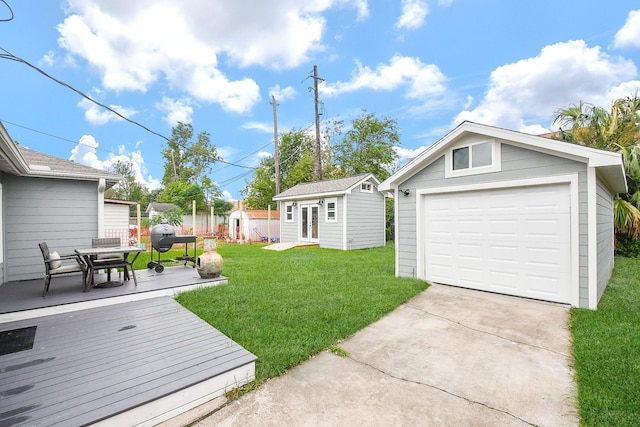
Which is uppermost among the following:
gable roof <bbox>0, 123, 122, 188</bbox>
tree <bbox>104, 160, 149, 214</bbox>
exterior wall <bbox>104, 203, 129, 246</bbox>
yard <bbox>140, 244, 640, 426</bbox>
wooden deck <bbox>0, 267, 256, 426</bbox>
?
tree <bbox>104, 160, 149, 214</bbox>

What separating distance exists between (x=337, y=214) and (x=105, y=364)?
11.0 meters

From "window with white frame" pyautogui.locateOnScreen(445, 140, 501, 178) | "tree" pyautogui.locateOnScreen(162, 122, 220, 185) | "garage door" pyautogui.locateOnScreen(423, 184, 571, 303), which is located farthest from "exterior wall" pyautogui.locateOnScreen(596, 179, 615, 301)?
"tree" pyautogui.locateOnScreen(162, 122, 220, 185)

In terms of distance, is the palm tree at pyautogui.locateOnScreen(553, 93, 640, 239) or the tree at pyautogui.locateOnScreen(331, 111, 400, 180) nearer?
the palm tree at pyautogui.locateOnScreen(553, 93, 640, 239)

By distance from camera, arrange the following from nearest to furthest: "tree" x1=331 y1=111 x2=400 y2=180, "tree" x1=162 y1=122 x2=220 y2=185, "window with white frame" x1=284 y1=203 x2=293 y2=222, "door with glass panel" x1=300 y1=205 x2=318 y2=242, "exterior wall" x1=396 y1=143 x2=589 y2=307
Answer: "exterior wall" x1=396 y1=143 x2=589 y2=307 < "door with glass panel" x1=300 y1=205 x2=318 y2=242 < "window with white frame" x1=284 y1=203 x2=293 y2=222 < "tree" x1=331 y1=111 x2=400 y2=180 < "tree" x1=162 y1=122 x2=220 y2=185

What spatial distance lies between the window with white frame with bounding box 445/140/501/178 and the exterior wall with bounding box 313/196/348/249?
703cm

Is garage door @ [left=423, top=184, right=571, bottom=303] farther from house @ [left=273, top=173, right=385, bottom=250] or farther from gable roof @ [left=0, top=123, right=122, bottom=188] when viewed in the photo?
gable roof @ [left=0, top=123, right=122, bottom=188]

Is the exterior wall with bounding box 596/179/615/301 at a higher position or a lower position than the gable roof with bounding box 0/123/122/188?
lower

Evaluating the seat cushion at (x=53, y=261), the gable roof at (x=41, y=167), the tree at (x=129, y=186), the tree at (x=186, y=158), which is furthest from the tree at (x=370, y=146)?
the tree at (x=129, y=186)

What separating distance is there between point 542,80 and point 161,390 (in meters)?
17.0

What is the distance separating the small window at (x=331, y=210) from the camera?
521 inches

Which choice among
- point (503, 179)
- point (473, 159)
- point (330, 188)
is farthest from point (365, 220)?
point (503, 179)

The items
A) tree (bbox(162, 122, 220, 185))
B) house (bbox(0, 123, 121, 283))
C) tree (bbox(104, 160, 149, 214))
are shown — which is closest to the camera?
house (bbox(0, 123, 121, 283))

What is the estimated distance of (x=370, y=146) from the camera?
22.9 meters

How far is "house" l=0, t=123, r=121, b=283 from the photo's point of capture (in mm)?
5621
